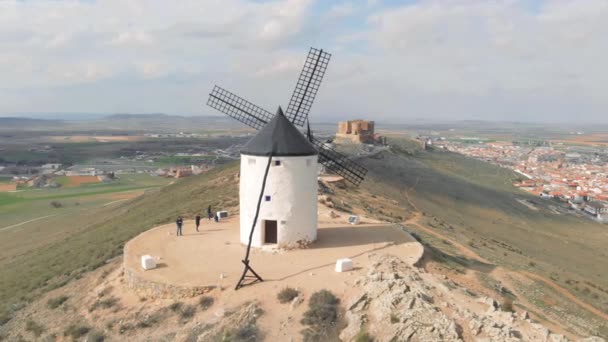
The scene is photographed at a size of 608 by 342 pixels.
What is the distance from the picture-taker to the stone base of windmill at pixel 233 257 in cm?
1316

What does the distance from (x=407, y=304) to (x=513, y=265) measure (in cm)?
1219

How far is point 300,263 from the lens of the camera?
1484 centimetres

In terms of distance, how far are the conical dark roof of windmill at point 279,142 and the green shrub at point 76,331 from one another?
294 inches

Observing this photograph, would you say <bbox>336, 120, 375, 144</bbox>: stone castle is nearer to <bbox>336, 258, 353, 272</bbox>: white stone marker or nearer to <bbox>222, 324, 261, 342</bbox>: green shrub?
<bbox>336, 258, 353, 272</bbox>: white stone marker

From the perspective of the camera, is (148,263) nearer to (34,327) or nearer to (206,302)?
(206,302)

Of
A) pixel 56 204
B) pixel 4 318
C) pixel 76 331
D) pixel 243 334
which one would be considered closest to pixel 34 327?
pixel 76 331

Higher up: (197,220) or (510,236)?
(197,220)

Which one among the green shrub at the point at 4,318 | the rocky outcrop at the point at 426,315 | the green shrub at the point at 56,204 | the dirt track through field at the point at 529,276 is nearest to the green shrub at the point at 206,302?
the rocky outcrop at the point at 426,315

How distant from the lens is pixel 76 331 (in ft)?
41.2

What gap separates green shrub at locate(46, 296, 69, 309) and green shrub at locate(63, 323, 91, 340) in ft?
7.26

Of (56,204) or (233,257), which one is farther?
(56,204)

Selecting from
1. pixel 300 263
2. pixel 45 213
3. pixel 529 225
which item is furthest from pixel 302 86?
pixel 45 213

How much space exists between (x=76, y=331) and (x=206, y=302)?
12.2 ft

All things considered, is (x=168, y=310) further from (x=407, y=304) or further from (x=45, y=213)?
(x=45, y=213)
